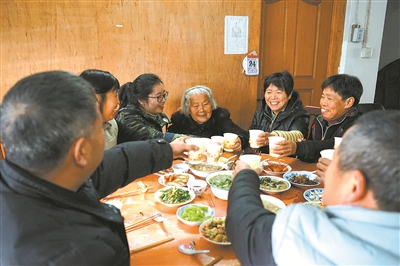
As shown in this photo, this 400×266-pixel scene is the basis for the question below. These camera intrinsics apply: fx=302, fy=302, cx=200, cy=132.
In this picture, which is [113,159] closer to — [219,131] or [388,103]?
[219,131]

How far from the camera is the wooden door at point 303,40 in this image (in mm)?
4406

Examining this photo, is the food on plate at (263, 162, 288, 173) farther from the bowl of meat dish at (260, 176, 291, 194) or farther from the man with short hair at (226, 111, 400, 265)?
the man with short hair at (226, 111, 400, 265)

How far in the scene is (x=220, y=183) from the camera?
1.79 meters

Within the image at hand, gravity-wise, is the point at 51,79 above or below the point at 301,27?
below

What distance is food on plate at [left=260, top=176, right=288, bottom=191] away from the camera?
Answer: 5.89ft

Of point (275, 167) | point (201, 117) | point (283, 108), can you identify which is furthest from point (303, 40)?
point (275, 167)

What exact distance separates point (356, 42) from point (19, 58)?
15.3 feet

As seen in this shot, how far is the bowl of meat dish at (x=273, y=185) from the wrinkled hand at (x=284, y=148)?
14.9 inches

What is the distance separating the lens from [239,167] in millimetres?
1395

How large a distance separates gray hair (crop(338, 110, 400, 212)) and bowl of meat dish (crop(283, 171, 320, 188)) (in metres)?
1.06

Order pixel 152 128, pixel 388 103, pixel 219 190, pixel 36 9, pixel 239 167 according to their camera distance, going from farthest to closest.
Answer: pixel 388 103 → pixel 36 9 → pixel 152 128 → pixel 219 190 → pixel 239 167

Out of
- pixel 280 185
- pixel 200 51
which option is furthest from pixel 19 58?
pixel 280 185

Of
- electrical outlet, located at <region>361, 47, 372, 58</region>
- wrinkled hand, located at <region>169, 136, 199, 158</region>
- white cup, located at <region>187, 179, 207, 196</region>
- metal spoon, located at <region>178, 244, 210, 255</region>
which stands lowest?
metal spoon, located at <region>178, 244, 210, 255</region>

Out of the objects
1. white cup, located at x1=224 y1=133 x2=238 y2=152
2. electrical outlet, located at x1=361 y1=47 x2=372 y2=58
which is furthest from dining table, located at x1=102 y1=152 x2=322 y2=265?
electrical outlet, located at x1=361 y1=47 x2=372 y2=58
